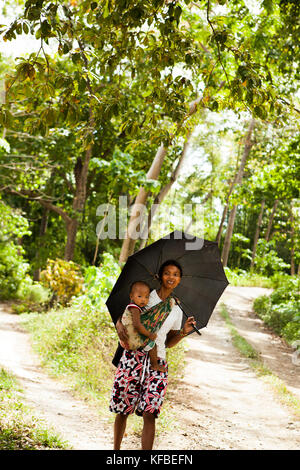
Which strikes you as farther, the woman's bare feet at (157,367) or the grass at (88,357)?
the grass at (88,357)

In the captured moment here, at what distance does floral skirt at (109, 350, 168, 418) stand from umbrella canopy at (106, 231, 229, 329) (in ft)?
1.46

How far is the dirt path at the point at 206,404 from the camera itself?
16.9 ft

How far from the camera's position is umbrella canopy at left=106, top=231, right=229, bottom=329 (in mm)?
4039

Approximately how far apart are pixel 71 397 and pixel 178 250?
3.50 metres

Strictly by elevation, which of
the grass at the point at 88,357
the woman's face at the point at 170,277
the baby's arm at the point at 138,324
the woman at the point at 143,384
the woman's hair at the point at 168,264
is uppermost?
the woman's hair at the point at 168,264

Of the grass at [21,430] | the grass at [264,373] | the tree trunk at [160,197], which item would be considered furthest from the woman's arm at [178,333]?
the tree trunk at [160,197]

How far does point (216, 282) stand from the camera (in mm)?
4164

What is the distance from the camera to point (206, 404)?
6.76m

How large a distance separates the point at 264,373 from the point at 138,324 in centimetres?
579

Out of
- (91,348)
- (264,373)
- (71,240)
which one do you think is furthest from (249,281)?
(91,348)

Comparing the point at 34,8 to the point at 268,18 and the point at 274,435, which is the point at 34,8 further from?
the point at 268,18

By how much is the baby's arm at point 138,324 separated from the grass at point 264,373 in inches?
146

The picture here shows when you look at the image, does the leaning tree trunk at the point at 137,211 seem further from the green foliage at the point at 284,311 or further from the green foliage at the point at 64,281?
the green foliage at the point at 284,311

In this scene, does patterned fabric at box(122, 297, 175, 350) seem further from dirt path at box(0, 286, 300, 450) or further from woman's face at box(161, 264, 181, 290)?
dirt path at box(0, 286, 300, 450)
